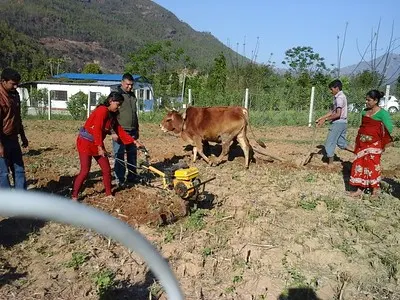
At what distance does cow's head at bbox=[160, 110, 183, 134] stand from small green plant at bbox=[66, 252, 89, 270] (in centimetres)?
461

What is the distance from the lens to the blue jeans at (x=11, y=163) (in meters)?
→ 5.09

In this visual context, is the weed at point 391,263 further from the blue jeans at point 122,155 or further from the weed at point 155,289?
the blue jeans at point 122,155

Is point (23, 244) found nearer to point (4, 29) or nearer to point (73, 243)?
point (73, 243)

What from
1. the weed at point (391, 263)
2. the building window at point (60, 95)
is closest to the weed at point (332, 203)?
the weed at point (391, 263)

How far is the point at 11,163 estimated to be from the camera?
5352 millimetres

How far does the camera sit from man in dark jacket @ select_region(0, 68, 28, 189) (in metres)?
4.93

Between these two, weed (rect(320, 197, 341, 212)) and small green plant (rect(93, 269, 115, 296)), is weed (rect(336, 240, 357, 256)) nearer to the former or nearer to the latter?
weed (rect(320, 197, 341, 212))

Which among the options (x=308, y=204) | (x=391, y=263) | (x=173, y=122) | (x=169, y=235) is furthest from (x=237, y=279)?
(x=173, y=122)

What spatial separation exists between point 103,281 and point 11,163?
260 cm

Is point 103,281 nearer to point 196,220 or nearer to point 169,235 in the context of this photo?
point 169,235

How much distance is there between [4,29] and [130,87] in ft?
294

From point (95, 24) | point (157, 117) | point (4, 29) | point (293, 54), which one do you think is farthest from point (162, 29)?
point (157, 117)

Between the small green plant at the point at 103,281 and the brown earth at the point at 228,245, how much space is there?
0.5 inches

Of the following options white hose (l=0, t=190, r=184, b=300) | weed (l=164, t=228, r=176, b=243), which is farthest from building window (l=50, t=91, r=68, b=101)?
white hose (l=0, t=190, r=184, b=300)
